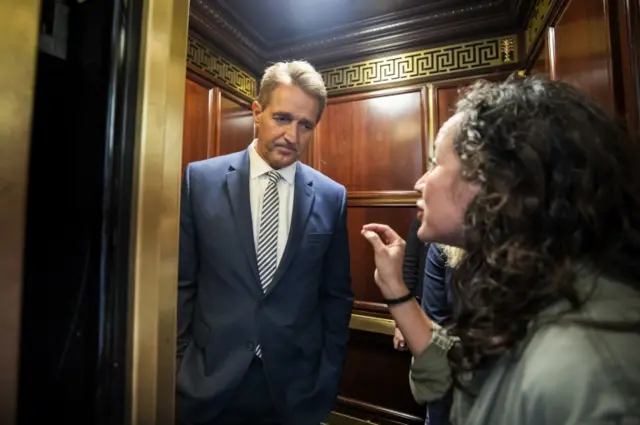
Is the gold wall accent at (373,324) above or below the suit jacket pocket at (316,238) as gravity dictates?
below

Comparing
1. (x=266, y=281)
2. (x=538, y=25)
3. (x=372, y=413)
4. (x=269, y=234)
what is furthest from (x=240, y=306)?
(x=538, y=25)

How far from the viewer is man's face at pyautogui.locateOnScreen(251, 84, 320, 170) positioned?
1084 millimetres

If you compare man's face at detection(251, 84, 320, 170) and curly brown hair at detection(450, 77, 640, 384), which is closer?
curly brown hair at detection(450, 77, 640, 384)

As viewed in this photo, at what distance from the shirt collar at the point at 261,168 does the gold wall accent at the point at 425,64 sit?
4.40 feet

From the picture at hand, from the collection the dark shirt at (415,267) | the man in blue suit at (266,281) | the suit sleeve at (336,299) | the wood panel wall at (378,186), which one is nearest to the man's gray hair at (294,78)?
the man in blue suit at (266,281)

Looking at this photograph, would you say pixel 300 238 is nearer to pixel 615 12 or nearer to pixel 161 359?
pixel 161 359

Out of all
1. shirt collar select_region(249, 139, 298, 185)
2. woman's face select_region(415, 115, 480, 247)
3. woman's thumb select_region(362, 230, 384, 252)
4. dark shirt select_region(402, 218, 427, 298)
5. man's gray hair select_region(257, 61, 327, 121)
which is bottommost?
dark shirt select_region(402, 218, 427, 298)

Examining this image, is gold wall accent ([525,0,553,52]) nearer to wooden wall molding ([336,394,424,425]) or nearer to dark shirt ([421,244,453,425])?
dark shirt ([421,244,453,425])

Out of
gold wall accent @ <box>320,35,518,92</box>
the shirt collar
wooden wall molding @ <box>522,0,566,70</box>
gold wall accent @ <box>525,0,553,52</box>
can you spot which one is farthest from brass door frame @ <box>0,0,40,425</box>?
gold wall accent @ <box>320,35,518,92</box>

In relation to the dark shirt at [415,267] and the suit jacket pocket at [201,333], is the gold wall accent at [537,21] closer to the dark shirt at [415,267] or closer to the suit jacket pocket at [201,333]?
the dark shirt at [415,267]

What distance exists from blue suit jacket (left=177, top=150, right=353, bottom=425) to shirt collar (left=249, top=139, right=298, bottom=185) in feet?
0.07

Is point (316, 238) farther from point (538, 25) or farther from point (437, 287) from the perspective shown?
point (538, 25)

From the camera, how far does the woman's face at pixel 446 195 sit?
0.68 meters

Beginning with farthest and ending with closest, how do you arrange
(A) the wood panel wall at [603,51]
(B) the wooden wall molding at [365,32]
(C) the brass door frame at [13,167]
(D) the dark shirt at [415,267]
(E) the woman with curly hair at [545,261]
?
1. (B) the wooden wall molding at [365,32]
2. (D) the dark shirt at [415,267]
3. (A) the wood panel wall at [603,51]
4. (E) the woman with curly hair at [545,261]
5. (C) the brass door frame at [13,167]
